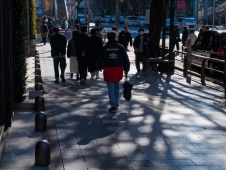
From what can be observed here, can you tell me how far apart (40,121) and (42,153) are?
228 centimetres

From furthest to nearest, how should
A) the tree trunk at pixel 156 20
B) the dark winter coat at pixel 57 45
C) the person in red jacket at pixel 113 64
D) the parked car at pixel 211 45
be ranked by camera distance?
the tree trunk at pixel 156 20
the parked car at pixel 211 45
the dark winter coat at pixel 57 45
the person in red jacket at pixel 113 64

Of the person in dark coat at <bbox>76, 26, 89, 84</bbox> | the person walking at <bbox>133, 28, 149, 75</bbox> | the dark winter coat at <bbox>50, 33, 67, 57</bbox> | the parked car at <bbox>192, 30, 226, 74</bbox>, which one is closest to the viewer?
the dark winter coat at <bbox>50, 33, 67, 57</bbox>

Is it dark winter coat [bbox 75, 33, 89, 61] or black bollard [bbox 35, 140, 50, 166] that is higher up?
dark winter coat [bbox 75, 33, 89, 61]

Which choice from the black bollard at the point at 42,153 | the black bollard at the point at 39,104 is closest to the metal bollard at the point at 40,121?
the black bollard at the point at 39,104

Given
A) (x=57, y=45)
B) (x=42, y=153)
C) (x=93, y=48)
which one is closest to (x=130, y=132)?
(x=42, y=153)

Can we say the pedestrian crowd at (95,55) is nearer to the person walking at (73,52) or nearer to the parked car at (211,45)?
the person walking at (73,52)

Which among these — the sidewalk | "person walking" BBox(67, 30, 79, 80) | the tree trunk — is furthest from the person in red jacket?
the tree trunk

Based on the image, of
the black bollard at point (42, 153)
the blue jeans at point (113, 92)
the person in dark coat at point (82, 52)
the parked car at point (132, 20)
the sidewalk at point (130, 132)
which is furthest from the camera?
the parked car at point (132, 20)

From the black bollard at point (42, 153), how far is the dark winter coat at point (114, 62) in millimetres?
4701

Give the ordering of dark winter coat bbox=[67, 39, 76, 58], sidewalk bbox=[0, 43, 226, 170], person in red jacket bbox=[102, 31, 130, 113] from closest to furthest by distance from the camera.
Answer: sidewalk bbox=[0, 43, 226, 170] → person in red jacket bbox=[102, 31, 130, 113] → dark winter coat bbox=[67, 39, 76, 58]

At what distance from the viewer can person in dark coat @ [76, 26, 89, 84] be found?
1705cm

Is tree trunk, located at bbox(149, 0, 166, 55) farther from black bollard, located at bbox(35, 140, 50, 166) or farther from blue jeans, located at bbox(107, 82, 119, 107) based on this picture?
black bollard, located at bbox(35, 140, 50, 166)

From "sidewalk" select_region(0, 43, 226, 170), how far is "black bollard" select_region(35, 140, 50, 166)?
12cm

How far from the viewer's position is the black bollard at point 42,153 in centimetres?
746
